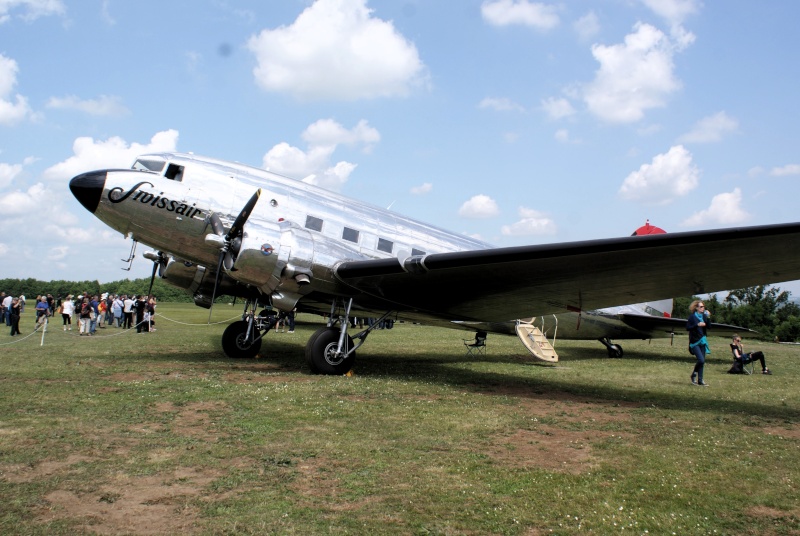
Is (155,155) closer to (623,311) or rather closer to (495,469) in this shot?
(495,469)

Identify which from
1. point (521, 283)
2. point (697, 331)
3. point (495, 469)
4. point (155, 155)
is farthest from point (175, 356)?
point (697, 331)

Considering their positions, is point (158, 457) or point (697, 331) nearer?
point (158, 457)

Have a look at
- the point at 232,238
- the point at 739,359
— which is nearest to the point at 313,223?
the point at 232,238

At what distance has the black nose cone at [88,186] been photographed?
1002 cm

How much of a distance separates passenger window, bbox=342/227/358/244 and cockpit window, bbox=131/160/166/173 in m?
3.68

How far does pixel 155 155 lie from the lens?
1087 centimetres

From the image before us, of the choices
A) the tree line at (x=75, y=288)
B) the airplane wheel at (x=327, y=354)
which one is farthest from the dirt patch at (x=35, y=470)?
the tree line at (x=75, y=288)

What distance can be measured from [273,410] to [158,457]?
2.15 metres

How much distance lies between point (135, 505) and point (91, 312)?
68.8 feet

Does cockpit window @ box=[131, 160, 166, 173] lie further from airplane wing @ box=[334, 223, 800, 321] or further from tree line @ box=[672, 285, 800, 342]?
tree line @ box=[672, 285, 800, 342]

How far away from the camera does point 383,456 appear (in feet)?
16.9

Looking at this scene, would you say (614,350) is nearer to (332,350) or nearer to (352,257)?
(352,257)

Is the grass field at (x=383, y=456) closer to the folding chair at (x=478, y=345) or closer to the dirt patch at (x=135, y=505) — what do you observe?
Result: the dirt patch at (x=135, y=505)

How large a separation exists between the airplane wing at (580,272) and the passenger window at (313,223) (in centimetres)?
126
